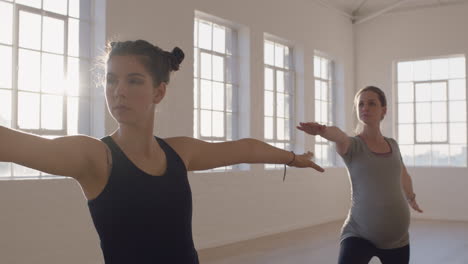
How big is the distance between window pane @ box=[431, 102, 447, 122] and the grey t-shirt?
25.8 ft

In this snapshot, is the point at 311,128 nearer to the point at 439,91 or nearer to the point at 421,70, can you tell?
the point at 439,91

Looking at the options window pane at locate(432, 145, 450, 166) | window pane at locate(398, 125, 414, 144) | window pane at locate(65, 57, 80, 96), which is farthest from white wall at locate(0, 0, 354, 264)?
Answer: window pane at locate(432, 145, 450, 166)

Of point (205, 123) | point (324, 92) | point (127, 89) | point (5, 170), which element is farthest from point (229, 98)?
point (127, 89)

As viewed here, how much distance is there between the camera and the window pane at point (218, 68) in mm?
7195

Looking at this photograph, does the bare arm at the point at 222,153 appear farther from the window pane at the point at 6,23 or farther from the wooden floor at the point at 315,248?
the wooden floor at the point at 315,248

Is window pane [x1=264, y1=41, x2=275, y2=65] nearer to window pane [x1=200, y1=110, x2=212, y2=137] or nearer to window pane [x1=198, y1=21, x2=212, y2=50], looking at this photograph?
window pane [x1=198, y1=21, x2=212, y2=50]

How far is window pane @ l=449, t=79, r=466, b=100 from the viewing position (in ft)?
31.8

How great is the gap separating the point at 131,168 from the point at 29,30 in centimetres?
395

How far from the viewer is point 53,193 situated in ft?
15.2

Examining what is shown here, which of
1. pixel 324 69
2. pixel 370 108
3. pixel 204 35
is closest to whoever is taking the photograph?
pixel 370 108

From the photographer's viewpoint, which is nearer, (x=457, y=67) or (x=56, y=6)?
(x=56, y=6)

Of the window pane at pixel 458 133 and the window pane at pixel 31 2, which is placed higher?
the window pane at pixel 31 2

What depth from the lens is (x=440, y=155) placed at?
9953 mm

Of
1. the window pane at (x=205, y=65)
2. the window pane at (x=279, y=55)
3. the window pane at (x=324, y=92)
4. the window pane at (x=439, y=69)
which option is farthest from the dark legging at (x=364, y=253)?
the window pane at (x=439, y=69)
